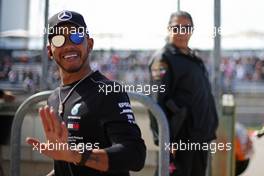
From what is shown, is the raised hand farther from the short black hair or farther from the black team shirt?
the short black hair

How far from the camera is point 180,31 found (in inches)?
107

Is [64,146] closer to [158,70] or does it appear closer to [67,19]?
[67,19]

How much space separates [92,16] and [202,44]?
0.64 m

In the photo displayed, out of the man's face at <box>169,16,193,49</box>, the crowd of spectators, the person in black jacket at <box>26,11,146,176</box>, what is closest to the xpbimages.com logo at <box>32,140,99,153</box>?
the person in black jacket at <box>26,11,146,176</box>

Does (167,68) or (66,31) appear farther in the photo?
(167,68)

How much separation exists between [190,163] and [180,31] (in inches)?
25.8

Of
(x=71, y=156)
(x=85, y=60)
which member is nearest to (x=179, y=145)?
(x=85, y=60)

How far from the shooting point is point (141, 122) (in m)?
3.08

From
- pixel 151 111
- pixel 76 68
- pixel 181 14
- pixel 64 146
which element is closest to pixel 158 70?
pixel 181 14

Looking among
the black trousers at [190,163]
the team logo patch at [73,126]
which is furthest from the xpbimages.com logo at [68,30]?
the black trousers at [190,163]

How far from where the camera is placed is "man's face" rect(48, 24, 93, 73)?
147cm

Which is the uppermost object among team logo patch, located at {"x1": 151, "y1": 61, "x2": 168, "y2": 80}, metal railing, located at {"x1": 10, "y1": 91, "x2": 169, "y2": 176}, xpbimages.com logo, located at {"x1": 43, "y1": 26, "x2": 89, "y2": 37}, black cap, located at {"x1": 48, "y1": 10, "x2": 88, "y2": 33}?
black cap, located at {"x1": 48, "y1": 10, "x2": 88, "y2": 33}

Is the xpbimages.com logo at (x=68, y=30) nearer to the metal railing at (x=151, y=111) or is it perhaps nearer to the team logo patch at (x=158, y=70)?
the metal railing at (x=151, y=111)

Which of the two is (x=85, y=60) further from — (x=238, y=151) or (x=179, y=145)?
(x=238, y=151)
